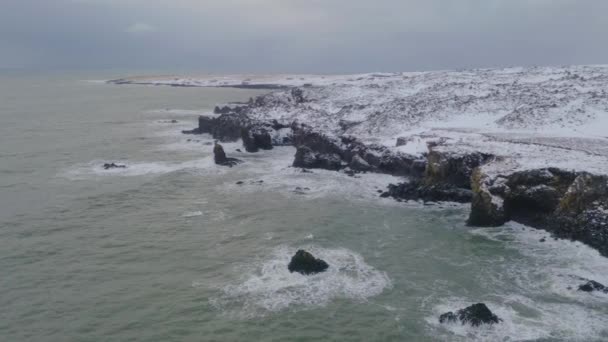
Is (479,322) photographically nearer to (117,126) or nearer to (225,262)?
(225,262)

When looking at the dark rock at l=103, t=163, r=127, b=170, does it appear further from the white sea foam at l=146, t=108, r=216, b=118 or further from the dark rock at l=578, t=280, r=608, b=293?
the white sea foam at l=146, t=108, r=216, b=118

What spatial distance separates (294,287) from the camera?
70.4 feet

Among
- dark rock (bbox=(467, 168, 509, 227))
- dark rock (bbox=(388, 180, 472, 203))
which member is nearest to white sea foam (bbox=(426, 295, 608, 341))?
dark rock (bbox=(467, 168, 509, 227))

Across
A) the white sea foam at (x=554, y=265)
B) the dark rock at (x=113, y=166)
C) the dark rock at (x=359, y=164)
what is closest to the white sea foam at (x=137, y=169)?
the dark rock at (x=113, y=166)

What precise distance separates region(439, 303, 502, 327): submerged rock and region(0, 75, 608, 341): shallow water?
320 millimetres

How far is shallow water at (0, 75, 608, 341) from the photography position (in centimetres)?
1842

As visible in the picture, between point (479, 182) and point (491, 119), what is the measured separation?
23572 millimetres

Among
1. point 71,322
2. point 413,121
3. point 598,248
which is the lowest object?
point 71,322

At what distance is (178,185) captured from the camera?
38.8 meters

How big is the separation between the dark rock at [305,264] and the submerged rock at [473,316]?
6.32 meters

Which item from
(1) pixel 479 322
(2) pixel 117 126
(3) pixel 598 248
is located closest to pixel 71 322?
(1) pixel 479 322

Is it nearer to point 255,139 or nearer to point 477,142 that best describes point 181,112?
point 255,139

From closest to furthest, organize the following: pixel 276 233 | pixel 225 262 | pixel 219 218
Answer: pixel 225 262, pixel 276 233, pixel 219 218

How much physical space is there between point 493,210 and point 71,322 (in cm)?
2275
